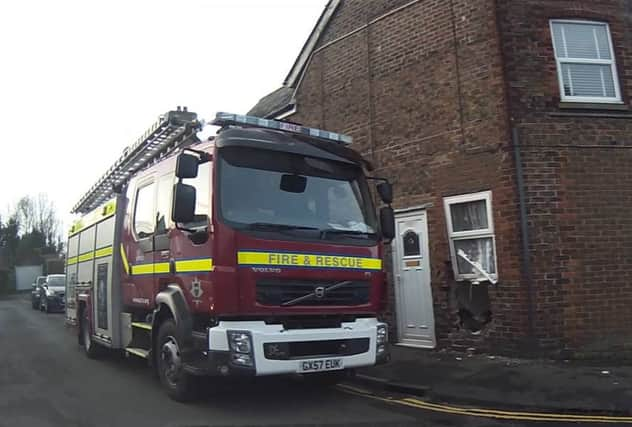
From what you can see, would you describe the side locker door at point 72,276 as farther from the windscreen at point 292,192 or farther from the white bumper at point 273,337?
the white bumper at point 273,337

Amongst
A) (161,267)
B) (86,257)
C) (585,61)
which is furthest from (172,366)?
(585,61)

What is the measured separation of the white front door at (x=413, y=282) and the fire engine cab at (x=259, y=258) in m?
2.95

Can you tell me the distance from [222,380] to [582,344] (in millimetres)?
5253

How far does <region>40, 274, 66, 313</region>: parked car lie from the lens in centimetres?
2491

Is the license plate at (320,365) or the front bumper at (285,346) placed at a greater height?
the front bumper at (285,346)

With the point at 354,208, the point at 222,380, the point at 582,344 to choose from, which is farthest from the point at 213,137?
the point at 582,344

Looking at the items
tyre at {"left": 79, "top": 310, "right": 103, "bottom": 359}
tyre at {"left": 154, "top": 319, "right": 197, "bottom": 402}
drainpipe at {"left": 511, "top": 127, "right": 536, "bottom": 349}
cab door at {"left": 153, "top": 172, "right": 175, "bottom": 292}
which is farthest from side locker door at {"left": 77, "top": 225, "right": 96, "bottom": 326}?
drainpipe at {"left": 511, "top": 127, "right": 536, "bottom": 349}

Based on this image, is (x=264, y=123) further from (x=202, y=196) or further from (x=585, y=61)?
(x=585, y=61)

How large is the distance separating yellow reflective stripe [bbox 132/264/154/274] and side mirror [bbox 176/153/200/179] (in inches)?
69.0

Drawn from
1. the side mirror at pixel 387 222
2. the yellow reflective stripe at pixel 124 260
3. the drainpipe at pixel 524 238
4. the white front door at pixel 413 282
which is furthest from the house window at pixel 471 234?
the yellow reflective stripe at pixel 124 260

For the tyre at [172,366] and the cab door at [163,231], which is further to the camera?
the cab door at [163,231]

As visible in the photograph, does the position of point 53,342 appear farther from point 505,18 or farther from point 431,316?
point 505,18

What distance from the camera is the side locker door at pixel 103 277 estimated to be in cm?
849

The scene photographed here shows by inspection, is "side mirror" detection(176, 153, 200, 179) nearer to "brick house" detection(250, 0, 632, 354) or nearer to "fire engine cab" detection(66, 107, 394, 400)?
"fire engine cab" detection(66, 107, 394, 400)
